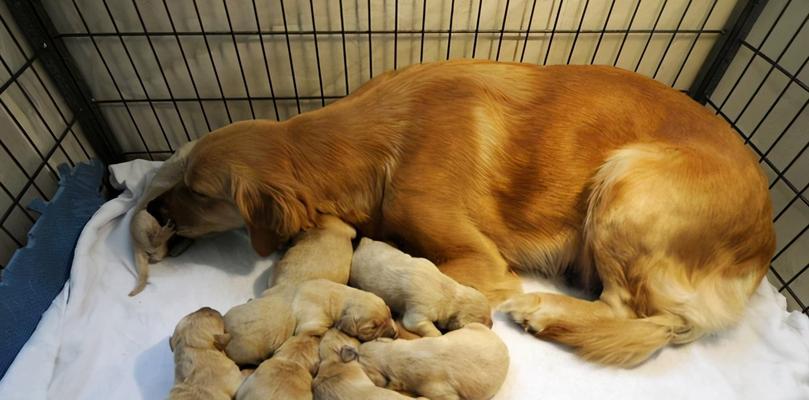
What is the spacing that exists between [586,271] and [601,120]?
0.53m

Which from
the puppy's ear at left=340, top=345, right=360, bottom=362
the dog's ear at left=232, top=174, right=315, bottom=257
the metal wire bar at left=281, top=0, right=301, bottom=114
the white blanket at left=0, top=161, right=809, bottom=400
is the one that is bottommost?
the white blanket at left=0, top=161, right=809, bottom=400

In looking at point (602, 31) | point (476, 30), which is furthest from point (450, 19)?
point (602, 31)

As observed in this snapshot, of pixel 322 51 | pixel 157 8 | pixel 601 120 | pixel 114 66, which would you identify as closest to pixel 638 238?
pixel 601 120

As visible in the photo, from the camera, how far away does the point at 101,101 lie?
7.07 ft

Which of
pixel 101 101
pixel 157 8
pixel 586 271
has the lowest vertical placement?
pixel 586 271

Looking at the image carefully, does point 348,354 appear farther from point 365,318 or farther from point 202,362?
point 202,362

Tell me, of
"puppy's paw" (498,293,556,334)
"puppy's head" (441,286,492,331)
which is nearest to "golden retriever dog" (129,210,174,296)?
"puppy's head" (441,286,492,331)

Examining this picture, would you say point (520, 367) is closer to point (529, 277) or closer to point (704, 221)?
point (529, 277)

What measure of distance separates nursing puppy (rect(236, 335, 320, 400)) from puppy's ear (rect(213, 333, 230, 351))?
134mm

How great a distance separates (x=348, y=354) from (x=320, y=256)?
15.3 inches

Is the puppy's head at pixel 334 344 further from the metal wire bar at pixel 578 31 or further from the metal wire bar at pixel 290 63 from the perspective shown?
the metal wire bar at pixel 578 31

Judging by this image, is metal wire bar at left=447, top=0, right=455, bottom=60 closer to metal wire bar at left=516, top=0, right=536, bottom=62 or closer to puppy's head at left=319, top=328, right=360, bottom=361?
metal wire bar at left=516, top=0, right=536, bottom=62

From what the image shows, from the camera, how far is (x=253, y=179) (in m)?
1.59

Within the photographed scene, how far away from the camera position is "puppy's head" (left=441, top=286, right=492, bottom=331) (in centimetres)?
152
